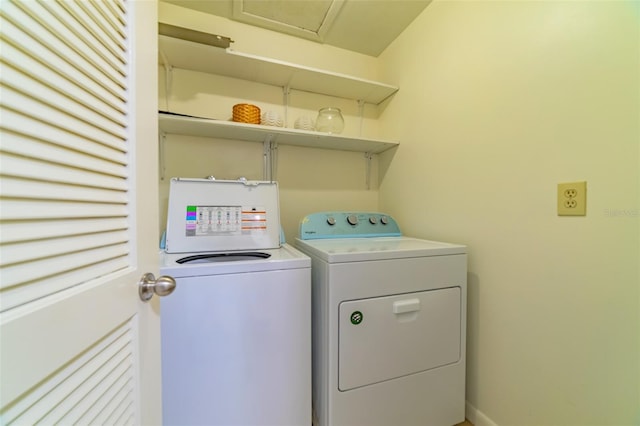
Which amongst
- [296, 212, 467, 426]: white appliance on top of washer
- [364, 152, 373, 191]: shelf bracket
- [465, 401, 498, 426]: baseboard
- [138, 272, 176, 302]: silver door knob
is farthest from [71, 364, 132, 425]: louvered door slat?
[364, 152, 373, 191]: shelf bracket

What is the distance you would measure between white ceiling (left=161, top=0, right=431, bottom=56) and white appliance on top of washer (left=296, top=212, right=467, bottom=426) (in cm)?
159

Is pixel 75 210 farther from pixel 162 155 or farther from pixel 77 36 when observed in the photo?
pixel 162 155

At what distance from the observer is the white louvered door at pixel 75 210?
34 cm

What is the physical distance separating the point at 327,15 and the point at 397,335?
203 centimetres

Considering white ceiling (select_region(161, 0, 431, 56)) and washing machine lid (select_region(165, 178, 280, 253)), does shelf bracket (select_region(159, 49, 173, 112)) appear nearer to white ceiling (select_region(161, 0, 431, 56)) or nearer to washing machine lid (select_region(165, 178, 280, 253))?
white ceiling (select_region(161, 0, 431, 56))

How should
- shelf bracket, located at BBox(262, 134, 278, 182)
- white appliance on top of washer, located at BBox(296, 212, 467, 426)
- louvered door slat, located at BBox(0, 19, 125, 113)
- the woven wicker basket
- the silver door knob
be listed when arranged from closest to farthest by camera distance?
louvered door slat, located at BBox(0, 19, 125, 113), the silver door knob, white appliance on top of washer, located at BBox(296, 212, 467, 426), the woven wicker basket, shelf bracket, located at BBox(262, 134, 278, 182)

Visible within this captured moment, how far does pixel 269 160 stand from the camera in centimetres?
191

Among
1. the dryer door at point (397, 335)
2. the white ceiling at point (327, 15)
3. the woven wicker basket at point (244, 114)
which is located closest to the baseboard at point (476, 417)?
the dryer door at point (397, 335)

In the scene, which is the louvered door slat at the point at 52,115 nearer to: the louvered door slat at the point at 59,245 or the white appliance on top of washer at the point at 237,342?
the louvered door slat at the point at 59,245

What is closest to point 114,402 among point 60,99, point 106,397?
point 106,397

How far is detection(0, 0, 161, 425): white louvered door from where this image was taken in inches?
13.4

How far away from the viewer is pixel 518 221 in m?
1.16

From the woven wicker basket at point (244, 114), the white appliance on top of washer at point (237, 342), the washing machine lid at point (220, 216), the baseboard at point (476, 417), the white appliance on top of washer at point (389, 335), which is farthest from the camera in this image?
the woven wicker basket at point (244, 114)

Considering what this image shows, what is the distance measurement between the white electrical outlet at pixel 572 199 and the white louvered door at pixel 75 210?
4.75 feet
